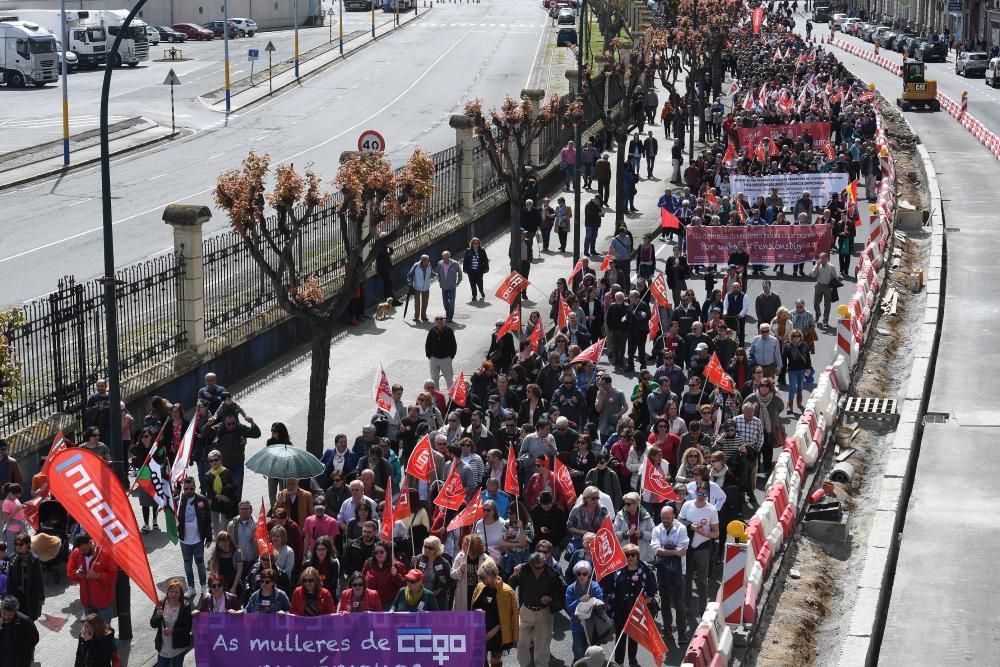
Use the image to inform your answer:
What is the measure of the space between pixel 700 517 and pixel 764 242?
15.4 metres

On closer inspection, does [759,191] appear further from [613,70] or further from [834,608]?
[834,608]

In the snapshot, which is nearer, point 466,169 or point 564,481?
point 564,481

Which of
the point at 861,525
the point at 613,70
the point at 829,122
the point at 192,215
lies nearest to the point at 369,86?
the point at 613,70

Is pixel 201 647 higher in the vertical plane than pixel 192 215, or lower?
lower

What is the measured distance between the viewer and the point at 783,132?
41562mm

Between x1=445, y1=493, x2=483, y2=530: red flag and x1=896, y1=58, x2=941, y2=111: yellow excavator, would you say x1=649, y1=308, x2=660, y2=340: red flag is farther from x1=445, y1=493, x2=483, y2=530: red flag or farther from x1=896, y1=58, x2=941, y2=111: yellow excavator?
x1=896, y1=58, x2=941, y2=111: yellow excavator

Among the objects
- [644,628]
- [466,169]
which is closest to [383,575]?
[644,628]

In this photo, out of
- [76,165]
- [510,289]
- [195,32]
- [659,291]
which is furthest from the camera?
[195,32]

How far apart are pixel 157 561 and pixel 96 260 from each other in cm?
1597

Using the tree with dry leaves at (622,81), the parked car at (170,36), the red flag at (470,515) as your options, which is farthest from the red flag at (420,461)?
the parked car at (170,36)

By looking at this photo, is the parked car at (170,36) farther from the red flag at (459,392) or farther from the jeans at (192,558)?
the jeans at (192,558)

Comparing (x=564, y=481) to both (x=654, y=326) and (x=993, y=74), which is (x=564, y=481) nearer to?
(x=654, y=326)

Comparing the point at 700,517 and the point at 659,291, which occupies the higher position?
the point at 700,517

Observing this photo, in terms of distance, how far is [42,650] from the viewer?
14.6m
